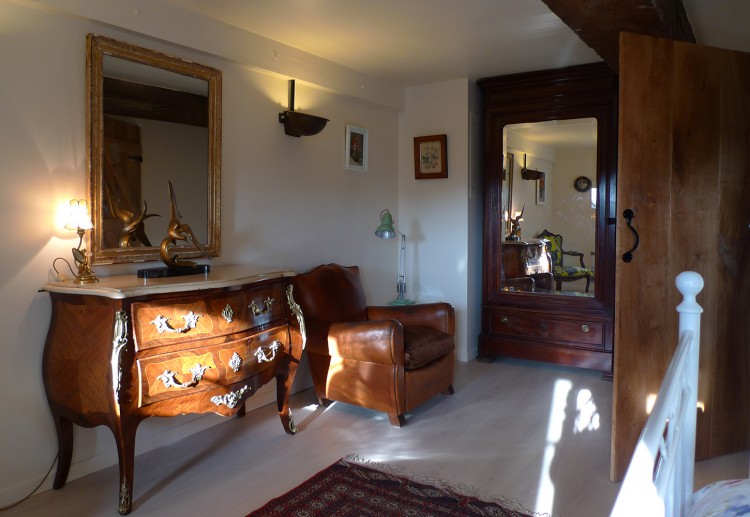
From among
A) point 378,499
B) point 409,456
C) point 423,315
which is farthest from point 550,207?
point 378,499

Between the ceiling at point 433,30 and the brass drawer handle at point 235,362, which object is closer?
the brass drawer handle at point 235,362

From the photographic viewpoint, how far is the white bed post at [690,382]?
51.8 inches

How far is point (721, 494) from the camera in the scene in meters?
1.03

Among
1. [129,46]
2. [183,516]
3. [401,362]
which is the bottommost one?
[183,516]

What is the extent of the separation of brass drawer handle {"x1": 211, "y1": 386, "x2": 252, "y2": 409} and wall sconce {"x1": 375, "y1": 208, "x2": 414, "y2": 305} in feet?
5.68

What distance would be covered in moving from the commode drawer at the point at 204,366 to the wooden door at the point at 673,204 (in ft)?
5.10

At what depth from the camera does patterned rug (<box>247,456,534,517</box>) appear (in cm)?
211

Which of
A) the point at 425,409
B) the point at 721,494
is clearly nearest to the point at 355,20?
the point at 425,409

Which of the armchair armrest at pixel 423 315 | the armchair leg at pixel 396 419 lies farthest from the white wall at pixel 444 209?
the armchair leg at pixel 396 419

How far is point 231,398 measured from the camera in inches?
94.5

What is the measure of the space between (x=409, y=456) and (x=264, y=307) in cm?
98

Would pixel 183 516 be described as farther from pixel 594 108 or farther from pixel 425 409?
Result: pixel 594 108

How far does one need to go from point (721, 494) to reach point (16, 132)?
2552mm

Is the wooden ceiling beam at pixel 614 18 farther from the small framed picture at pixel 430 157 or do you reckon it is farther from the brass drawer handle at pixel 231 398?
the brass drawer handle at pixel 231 398
